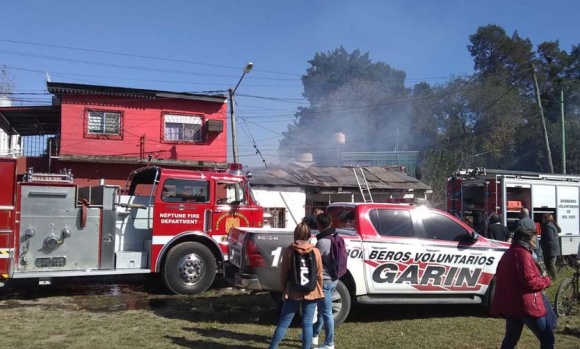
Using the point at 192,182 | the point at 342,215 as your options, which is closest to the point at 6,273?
the point at 192,182

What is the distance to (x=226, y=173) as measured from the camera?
10438mm

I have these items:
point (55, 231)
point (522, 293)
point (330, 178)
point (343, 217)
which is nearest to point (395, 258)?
point (343, 217)

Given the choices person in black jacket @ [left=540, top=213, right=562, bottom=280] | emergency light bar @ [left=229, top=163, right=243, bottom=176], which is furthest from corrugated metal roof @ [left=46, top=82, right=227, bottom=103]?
person in black jacket @ [left=540, top=213, right=562, bottom=280]

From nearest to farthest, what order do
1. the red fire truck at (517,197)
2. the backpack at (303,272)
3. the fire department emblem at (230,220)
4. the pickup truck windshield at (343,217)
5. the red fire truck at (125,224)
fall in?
the backpack at (303,272)
the pickup truck windshield at (343,217)
the red fire truck at (125,224)
the fire department emblem at (230,220)
the red fire truck at (517,197)

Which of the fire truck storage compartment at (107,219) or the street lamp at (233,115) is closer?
the fire truck storage compartment at (107,219)

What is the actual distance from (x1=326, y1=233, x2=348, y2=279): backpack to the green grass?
979 millimetres

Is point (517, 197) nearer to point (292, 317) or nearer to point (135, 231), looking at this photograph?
point (135, 231)

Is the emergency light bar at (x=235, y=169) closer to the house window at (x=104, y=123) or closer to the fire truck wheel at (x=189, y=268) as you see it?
the fire truck wheel at (x=189, y=268)

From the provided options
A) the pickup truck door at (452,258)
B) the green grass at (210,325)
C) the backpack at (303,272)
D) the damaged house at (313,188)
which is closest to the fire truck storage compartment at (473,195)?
the damaged house at (313,188)

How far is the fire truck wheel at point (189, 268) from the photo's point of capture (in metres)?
9.41

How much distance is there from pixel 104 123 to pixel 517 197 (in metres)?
14.9

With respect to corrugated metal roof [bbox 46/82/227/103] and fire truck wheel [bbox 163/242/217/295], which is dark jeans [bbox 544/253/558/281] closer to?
fire truck wheel [bbox 163/242/217/295]

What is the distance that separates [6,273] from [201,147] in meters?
13.2

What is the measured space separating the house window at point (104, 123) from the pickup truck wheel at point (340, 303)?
15422 mm
